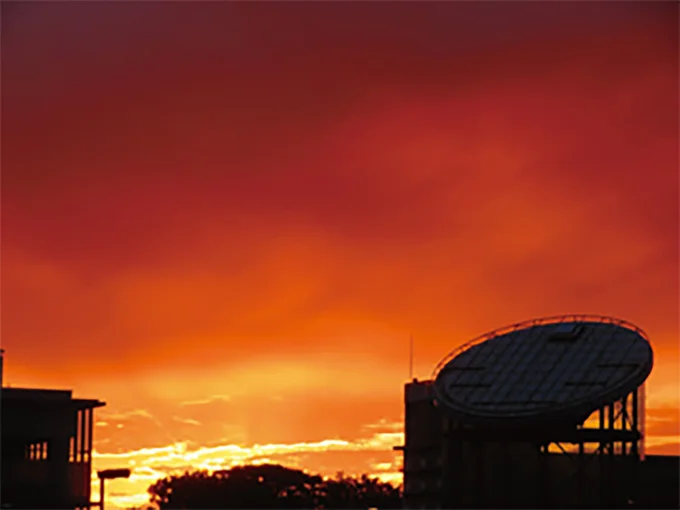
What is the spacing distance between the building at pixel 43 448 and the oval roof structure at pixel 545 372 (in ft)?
92.3

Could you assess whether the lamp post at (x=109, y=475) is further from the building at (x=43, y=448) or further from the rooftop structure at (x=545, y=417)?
the rooftop structure at (x=545, y=417)

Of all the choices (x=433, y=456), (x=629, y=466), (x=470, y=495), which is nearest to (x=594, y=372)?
(x=629, y=466)

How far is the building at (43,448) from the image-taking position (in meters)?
123

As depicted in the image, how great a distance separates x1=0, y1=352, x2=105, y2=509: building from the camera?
123 meters

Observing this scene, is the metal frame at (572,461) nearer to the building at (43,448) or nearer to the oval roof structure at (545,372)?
the oval roof structure at (545,372)

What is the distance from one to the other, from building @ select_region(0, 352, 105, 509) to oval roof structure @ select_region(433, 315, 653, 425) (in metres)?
28.1

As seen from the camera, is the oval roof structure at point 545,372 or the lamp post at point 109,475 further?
the lamp post at point 109,475

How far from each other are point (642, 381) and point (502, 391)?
10519 millimetres

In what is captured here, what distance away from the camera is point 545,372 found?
384 feet

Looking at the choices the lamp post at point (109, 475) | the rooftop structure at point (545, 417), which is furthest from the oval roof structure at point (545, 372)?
the lamp post at point (109, 475)

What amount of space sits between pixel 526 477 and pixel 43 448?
37306 millimetres

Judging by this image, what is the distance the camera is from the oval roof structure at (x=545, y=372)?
Answer: 111688 mm

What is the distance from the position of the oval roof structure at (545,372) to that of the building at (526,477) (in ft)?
16.9

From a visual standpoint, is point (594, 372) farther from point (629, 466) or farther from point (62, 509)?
point (62, 509)
